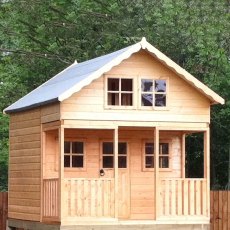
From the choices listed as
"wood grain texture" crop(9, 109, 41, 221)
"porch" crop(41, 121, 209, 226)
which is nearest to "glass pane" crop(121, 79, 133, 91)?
"porch" crop(41, 121, 209, 226)

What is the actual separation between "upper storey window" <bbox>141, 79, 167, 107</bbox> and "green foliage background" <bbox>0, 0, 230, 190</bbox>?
761cm

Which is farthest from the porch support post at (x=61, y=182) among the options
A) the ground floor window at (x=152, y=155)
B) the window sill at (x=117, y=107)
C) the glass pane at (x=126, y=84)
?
the ground floor window at (x=152, y=155)

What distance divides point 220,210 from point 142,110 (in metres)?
5.00

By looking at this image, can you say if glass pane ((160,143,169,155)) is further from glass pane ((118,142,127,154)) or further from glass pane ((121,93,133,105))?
glass pane ((121,93,133,105))

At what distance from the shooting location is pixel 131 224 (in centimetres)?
2555

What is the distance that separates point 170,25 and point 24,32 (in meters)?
10.2

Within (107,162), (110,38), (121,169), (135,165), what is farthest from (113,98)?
(110,38)

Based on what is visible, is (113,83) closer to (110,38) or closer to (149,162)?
(149,162)

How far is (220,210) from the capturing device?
2905cm

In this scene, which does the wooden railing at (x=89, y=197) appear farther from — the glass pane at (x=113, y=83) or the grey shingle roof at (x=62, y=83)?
the glass pane at (x=113, y=83)

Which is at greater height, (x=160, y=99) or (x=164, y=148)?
(x=160, y=99)

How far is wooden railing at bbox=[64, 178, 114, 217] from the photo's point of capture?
24.9 m

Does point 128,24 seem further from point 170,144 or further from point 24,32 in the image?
point 170,144

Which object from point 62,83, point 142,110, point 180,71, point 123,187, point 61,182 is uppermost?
point 180,71
